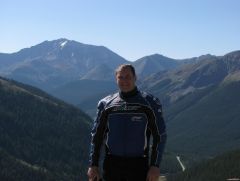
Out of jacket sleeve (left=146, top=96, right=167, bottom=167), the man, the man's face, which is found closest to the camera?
the man

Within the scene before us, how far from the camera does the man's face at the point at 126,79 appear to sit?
46.2 feet

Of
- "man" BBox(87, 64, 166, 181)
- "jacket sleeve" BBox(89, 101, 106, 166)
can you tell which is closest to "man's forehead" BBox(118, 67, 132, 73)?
"man" BBox(87, 64, 166, 181)

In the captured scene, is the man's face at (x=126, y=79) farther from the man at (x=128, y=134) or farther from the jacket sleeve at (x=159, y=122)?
the jacket sleeve at (x=159, y=122)

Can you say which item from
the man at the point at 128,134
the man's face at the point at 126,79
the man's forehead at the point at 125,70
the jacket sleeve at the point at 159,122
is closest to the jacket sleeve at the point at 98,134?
the man at the point at 128,134

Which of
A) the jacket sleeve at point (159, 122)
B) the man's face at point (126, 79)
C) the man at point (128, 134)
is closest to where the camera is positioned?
the man at point (128, 134)

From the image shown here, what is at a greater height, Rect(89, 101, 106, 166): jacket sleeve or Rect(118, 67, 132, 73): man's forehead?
Rect(118, 67, 132, 73): man's forehead

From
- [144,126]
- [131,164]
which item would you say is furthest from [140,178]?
[144,126]

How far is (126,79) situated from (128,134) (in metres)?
1.45

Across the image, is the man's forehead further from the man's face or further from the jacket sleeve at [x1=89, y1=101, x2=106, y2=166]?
the jacket sleeve at [x1=89, y1=101, x2=106, y2=166]

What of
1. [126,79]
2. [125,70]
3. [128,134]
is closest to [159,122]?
[128,134]

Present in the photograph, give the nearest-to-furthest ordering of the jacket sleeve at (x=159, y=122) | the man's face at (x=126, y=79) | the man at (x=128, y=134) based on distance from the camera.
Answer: the man at (x=128, y=134), the jacket sleeve at (x=159, y=122), the man's face at (x=126, y=79)

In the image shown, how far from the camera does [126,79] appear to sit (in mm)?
14109

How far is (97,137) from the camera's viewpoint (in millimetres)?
14227

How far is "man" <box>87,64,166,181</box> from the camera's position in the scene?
13820mm
